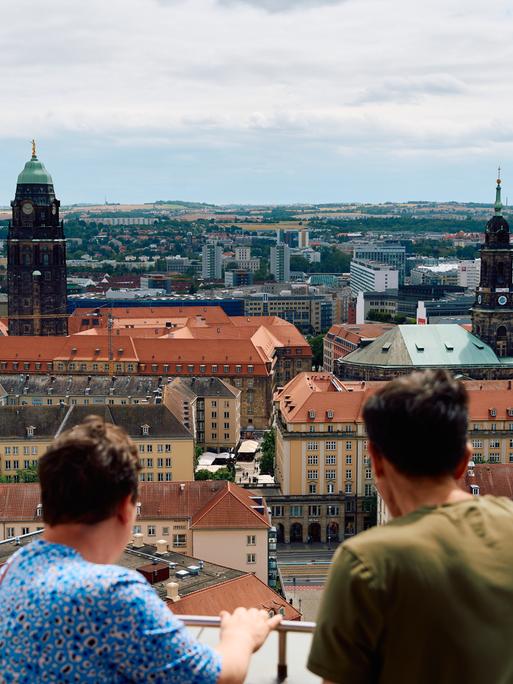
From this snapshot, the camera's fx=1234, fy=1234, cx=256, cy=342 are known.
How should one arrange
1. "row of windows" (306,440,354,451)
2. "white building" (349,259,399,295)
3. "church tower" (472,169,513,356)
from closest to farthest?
1. "row of windows" (306,440,354,451)
2. "church tower" (472,169,513,356)
3. "white building" (349,259,399,295)

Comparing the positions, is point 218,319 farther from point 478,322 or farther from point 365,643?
point 365,643

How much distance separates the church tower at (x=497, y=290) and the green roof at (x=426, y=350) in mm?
948

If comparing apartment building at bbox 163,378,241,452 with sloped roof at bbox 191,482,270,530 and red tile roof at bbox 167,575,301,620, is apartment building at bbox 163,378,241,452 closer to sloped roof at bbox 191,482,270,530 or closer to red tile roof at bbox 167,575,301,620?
sloped roof at bbox 191,482,270,530

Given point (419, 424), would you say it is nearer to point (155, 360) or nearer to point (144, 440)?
point (144, 440)

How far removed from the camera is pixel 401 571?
3.89 m

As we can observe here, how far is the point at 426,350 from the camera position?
68.8 meters

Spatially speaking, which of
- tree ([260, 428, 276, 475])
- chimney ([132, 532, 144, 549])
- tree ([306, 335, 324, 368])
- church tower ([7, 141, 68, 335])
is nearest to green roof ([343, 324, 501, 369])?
tree ([260, 428, 276, 475])

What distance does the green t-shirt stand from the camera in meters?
3.89

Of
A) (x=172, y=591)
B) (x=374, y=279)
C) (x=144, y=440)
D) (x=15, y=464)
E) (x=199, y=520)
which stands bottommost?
(x=15, y=464)

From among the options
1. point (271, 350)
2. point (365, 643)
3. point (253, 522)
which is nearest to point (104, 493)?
point (365, 643)

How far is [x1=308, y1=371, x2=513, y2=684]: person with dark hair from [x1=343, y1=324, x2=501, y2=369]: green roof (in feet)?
206

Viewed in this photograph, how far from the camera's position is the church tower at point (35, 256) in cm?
7869

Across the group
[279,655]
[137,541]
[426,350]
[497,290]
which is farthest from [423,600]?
[497,290]

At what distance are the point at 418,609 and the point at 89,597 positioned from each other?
1.07m
